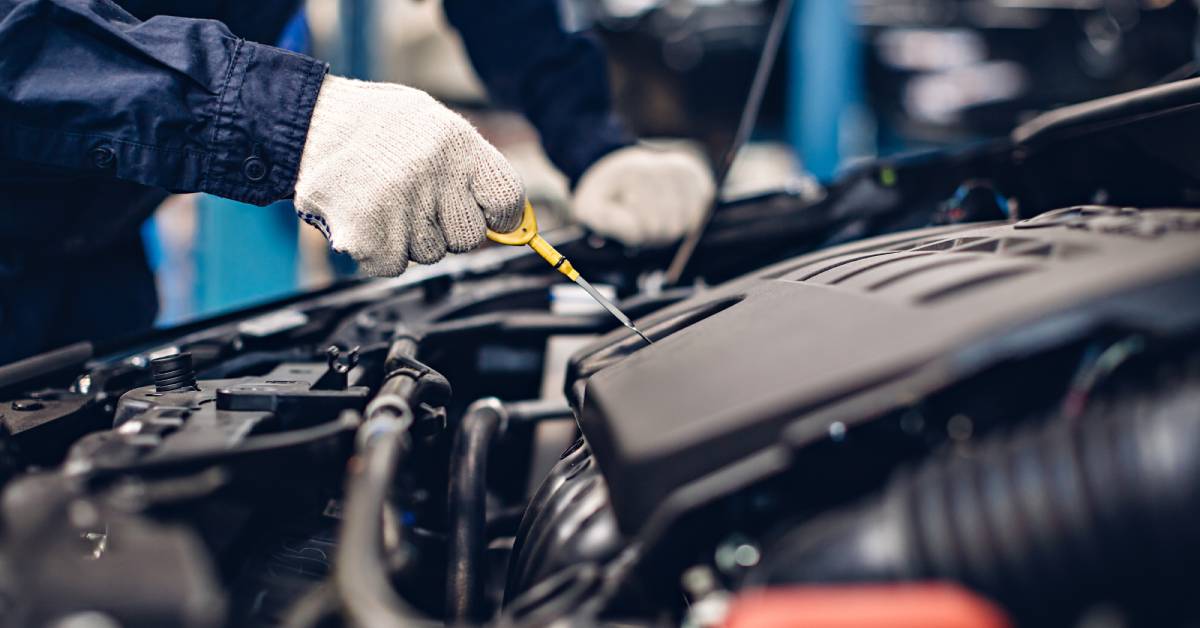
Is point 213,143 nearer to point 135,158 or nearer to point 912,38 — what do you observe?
point 135,158

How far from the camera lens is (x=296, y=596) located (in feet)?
1.76

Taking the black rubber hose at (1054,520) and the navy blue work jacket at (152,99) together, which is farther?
the navy blue work jacket at (152,99)

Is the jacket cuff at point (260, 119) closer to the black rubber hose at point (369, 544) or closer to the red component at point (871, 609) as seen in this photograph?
the black rubber hose at point (369, 544)

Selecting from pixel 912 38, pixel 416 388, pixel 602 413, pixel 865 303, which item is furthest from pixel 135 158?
pixel 912 38

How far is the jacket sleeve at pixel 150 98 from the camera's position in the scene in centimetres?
71

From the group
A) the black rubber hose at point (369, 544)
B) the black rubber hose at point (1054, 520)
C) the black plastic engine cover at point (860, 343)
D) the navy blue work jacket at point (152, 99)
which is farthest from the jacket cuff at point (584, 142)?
the black rubber hose at point (1054, 520)

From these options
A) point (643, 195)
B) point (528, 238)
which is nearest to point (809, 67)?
point (643, 195)

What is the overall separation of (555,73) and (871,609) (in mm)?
1138

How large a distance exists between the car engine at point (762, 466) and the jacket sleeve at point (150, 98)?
19cm

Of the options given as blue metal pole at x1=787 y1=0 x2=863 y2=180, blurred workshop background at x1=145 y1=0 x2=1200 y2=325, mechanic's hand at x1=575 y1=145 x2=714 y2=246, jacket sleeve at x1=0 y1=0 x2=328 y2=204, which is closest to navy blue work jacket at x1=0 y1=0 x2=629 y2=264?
jacket sleeve at x1=0 y1=0 x2=328 y2=204

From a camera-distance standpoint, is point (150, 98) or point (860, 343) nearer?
point (860, 343)

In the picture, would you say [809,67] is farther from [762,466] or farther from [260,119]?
[762,466]

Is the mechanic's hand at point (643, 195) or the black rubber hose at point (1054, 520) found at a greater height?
the black rubber hose at point (1054, 520)

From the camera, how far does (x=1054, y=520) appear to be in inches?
14.3
